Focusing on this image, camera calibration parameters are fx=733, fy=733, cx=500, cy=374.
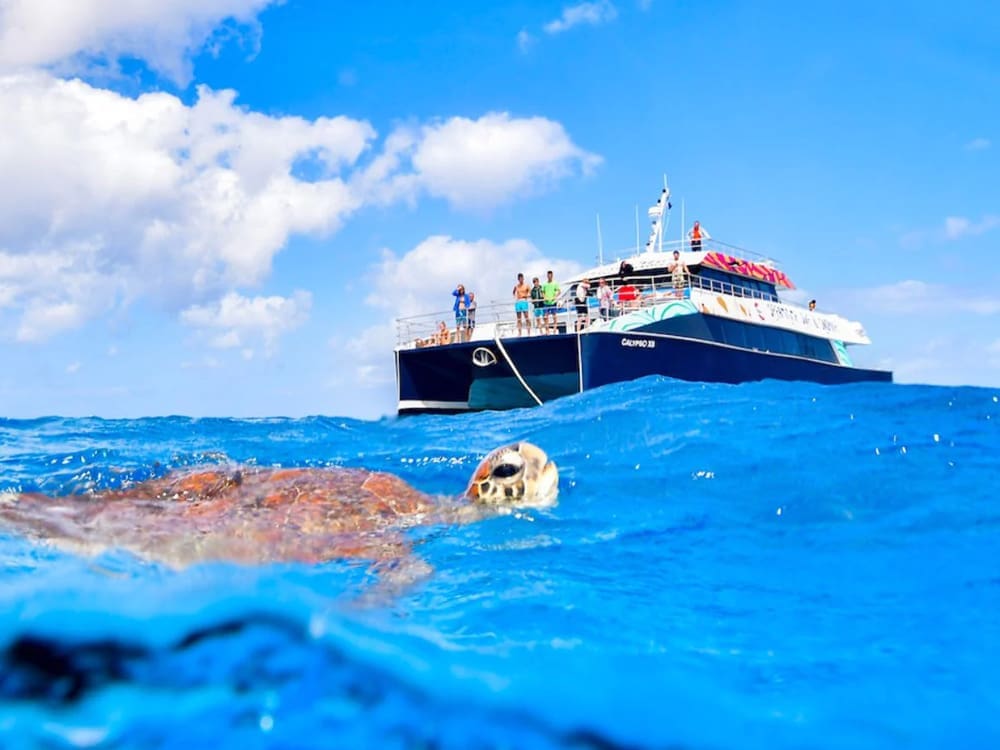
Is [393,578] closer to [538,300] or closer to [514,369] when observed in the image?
[514,369]

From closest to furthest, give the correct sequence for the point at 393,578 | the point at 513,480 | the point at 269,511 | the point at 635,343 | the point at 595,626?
the point at 595,626 < the point at 393,578 < the point at 269,511 < the point at 513,480 < the point at 635,343

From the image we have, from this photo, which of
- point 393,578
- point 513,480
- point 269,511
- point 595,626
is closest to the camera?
point 595,626

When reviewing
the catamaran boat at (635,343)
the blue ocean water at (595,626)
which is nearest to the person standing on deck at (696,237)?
the catamaran boat at (635,343)

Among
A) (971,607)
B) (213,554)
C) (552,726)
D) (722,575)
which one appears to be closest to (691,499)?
(722,575)

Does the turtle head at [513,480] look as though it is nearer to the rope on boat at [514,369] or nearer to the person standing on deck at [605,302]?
the rope on boat at [514,369]

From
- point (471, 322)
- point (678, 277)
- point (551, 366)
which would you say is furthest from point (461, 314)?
point (678, 277)

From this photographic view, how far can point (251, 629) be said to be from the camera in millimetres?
1793

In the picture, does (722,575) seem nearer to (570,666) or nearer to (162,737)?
(570,666)

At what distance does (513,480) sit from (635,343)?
14.8 meters

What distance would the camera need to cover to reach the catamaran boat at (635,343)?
19594 mm

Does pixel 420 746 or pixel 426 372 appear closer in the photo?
pixel 420 746

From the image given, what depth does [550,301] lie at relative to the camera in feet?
69.0

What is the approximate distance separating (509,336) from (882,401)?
11700 millimetres

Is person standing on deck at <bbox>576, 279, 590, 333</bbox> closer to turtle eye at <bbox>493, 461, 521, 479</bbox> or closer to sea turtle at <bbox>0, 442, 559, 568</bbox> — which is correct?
sea turtle at <bbox>0, 442, 559, 568</bbox>
